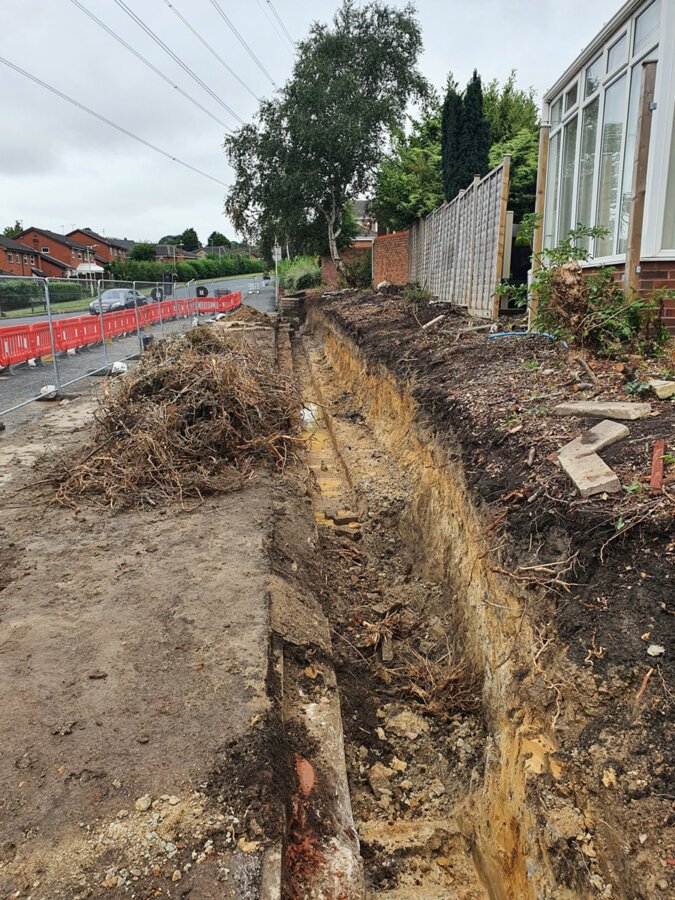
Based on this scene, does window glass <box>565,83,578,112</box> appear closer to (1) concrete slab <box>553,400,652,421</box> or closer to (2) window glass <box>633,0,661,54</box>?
(2) window glass <box>633,0,661,54</box>

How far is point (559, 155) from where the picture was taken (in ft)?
27.4

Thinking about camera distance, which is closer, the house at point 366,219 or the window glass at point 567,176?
the window glass at point 567,176

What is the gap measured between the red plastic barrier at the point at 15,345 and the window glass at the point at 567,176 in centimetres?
916

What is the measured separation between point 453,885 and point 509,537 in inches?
68.6

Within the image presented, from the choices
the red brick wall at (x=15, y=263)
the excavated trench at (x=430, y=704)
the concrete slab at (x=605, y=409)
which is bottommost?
the excavated trench at (x=430, y=704)

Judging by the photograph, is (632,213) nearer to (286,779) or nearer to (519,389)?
(519,389)

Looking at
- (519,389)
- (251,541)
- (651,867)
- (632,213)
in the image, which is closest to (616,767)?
(651,867)

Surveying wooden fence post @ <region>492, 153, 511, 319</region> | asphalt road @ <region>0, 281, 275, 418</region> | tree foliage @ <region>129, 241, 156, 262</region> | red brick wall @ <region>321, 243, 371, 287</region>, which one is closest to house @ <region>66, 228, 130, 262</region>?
tree foliage @ <region>129, 241, 156, 262</region>

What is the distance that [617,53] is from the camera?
6.56 meters

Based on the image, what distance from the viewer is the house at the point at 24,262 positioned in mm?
52125

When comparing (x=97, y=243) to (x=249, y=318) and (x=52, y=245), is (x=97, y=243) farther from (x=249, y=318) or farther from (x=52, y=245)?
(x=249, y=318)

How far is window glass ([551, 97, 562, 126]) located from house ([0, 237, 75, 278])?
46.9 m

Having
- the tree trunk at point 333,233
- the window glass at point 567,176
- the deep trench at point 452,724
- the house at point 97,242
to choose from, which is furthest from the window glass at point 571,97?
the house at point 97,242

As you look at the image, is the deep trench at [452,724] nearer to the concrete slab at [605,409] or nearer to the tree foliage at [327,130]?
the concrete slab at [605,409]
